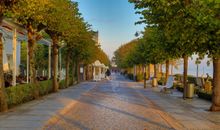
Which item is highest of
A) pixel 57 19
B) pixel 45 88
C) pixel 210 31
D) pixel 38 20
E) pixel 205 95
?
pixel 57 19

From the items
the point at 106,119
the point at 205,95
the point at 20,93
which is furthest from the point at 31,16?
the point at 205,95

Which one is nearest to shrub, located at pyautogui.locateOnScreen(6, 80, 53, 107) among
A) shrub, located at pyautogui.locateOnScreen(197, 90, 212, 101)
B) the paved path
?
the paved path

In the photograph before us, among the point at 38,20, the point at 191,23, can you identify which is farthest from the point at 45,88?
the point at 191,23

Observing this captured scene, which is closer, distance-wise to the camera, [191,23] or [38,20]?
[191,23]

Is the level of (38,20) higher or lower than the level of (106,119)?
higher

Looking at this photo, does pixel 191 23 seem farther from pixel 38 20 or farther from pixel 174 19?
pixel 38 20

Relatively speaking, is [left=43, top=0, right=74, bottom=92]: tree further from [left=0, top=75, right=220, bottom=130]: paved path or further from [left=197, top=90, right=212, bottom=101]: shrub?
[left=197, top=90, right=212, bottom=101]: shrub

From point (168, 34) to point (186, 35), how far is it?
172cm

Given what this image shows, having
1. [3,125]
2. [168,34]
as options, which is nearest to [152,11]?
[168,34]

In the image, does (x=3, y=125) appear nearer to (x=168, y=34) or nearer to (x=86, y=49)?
(x=168, y=34)

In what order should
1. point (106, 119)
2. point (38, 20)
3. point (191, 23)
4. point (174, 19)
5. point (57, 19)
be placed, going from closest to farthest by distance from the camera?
1. point (106, 119)
2. point (191, 23)
3. point (174, 19)
4. point (38, 20)
5. point (57, 19)

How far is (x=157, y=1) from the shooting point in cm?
2044

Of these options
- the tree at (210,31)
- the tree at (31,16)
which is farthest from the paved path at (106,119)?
the tree at (31,16)

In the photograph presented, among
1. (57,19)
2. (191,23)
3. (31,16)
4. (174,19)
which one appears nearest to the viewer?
(191,23)
